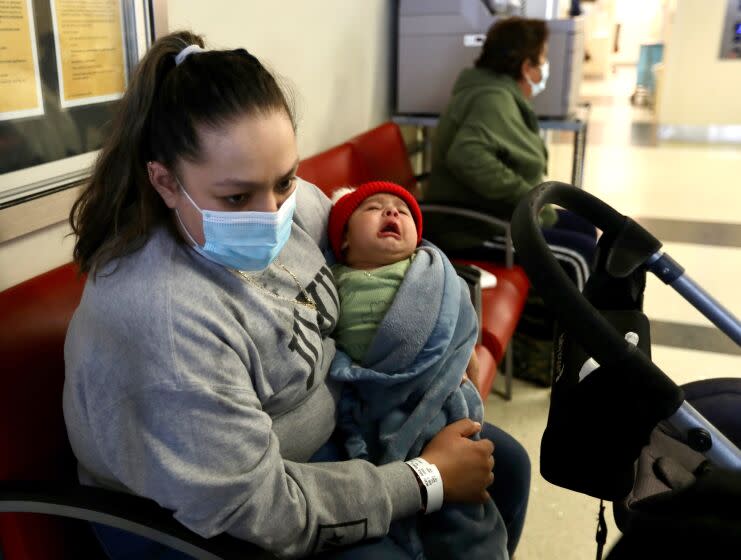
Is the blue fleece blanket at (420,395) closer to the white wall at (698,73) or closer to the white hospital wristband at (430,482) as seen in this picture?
the white hospital wristband at (430,482)

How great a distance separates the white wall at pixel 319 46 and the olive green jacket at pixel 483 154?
0.45m

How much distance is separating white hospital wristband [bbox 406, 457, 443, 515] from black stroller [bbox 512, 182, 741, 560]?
7.3 inches

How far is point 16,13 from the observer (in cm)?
118

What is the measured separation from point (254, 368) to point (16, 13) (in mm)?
760

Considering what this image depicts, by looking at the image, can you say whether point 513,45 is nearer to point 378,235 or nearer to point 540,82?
point 540,82

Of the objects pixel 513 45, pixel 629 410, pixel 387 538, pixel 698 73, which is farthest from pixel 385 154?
pixel 698 73

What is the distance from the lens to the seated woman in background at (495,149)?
Answer: 100 inches

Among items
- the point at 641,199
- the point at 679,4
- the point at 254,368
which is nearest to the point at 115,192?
the point at 254,368

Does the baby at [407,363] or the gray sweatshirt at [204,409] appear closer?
the gray sweatshirt at [204,409]

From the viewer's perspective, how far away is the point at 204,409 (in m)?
0.91

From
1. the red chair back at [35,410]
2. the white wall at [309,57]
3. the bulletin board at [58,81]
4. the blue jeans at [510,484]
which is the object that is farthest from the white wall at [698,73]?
the red chair back at [35,410]

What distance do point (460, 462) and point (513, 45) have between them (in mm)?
1972

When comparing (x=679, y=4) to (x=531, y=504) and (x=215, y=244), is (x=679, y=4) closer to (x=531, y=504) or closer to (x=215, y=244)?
(x=531, y=504)

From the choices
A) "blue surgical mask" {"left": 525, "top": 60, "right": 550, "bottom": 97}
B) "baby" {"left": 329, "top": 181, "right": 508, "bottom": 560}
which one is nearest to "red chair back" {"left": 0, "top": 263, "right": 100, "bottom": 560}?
"baby" {"left": 329, "top": 181, "right": 508, "bottom": 560}
